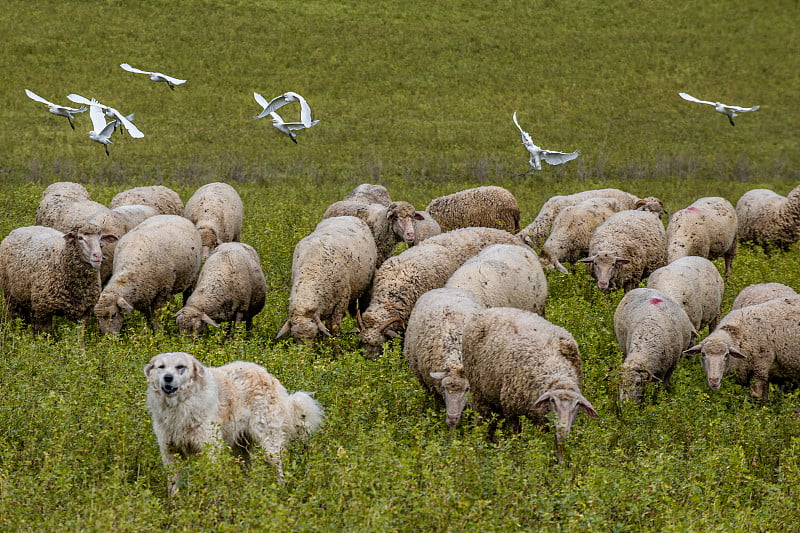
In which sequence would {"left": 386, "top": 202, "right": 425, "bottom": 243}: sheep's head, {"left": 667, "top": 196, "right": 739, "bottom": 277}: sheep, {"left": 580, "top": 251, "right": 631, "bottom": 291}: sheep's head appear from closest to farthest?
{"left": 580, "top": 251, "right": 631, "bottom": 291}: sheep's head → {"left": 386, "top": 202, "right": 425, "bottom": 243}: sheep's head → {"left": 667, "top": 196, "right": 739, "bottom": 277}: sheep

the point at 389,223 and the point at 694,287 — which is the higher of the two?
the point at 694,287

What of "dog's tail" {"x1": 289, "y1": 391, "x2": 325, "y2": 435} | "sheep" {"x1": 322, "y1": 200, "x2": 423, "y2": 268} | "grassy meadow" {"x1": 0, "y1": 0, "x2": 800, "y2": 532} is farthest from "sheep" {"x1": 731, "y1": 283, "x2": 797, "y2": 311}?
"dog's tail" {"x1": 289, "y1": 391, "x2": 325, "y2": 435}

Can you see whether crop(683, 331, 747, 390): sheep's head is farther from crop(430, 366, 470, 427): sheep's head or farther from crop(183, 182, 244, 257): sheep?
crop(183, 182, 244, 257): sheep

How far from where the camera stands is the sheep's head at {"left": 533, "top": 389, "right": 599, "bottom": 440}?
7.84 m

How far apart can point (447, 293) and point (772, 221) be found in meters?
12.3

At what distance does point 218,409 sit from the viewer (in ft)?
23.1

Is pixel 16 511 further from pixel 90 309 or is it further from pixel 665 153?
pixel 665 153

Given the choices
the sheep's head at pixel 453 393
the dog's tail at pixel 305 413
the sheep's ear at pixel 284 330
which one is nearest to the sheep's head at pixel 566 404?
the sheep's head at pixel 453 393

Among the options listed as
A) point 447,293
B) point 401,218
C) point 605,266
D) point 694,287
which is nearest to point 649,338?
point 447,293

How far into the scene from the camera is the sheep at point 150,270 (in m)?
11.5

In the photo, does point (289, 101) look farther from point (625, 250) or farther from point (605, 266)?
point (625, 250)

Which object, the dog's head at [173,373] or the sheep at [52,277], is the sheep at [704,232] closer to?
the sheep at [52,277]

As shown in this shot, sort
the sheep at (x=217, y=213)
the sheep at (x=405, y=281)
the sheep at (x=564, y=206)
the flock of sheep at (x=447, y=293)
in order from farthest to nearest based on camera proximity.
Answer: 1. the sheep at (x=564, y=206)
2. the sheep at (x=217, y=213)
3. the sheep at (x=405, y=281)
4. the flock of sheep at (x=447, y=293)

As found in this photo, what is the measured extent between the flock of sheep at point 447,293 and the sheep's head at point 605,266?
2cm
